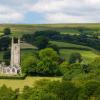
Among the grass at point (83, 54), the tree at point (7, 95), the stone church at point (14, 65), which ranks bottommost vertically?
the grass at point (83, 54)

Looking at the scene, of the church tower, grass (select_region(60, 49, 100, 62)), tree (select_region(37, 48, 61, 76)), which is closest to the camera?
tree (select_region(37, 48, 61, 76))

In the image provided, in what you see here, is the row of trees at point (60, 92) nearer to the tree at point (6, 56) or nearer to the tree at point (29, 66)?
the tree at point (29, 66)

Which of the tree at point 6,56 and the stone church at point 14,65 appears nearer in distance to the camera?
the stone church at point 14,65

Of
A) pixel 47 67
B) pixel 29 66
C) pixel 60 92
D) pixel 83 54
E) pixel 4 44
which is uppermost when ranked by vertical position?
pixel 60 92

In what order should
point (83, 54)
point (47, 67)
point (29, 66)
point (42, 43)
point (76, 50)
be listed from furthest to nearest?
point (42, 43), point (76, 50), point (83, 54), point (29, 66), point (47, 67)

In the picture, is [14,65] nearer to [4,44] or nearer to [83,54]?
[4,44]

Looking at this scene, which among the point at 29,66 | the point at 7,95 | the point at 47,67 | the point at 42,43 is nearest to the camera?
the point at 7,95

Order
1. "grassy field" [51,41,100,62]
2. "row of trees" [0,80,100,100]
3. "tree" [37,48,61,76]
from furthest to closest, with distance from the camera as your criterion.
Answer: "grassy field" [51,41,100,62] → "tree" [37,48,61,76] → "row of trees" [0,80,100,100]

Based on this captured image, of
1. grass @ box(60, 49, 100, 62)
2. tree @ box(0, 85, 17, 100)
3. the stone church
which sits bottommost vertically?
grass @ box(60, 49, 100, 62)

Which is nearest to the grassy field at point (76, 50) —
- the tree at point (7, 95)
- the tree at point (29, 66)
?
the tree at point (29, 66)

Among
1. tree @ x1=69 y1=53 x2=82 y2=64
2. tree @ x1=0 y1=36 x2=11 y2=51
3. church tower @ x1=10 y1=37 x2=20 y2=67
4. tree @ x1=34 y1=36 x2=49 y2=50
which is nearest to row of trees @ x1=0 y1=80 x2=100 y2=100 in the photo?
church tower @ x1=10 y1=37 x2=20 y2=67

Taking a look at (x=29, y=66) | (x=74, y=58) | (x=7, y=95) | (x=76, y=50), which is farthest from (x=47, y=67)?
(x=7, y=95)

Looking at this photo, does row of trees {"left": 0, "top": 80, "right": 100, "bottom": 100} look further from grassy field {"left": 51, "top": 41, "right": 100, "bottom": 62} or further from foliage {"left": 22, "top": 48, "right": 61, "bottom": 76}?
grassy field {"left": 51, "top": 41, "right": 100, "bottom": 62}

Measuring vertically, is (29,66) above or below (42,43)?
below
